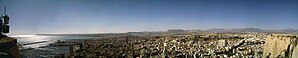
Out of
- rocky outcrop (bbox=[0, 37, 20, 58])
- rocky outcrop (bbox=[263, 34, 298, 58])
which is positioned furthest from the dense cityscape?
rocky outcrop (bbox=[0, 37, 20, 58])

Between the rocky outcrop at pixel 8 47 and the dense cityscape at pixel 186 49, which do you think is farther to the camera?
the dense cityscape at pixel 186 49

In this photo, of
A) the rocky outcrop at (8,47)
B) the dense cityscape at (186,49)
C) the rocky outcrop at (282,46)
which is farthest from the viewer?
the dense cityscape at (186,49)

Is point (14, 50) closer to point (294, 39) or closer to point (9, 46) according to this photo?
point (9, 46)

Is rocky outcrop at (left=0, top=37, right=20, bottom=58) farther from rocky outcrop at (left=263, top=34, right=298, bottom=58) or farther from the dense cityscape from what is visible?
rocky outcrop at (left=263, top=34, right=298, bottom=58)

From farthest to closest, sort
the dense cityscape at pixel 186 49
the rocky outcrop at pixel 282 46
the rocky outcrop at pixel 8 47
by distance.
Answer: the dense cityscape at pixel 186 49
the rocky outcrop at pixel 8 47
the rocky outcrop at pixel 282 46

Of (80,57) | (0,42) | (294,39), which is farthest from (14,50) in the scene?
(294,39)

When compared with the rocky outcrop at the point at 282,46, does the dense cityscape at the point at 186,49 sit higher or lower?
lower

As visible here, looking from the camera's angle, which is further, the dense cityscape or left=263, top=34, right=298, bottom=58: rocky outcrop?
the dense cityscape

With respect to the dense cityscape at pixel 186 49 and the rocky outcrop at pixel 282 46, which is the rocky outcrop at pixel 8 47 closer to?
the dense cityscape at pixel 186 49

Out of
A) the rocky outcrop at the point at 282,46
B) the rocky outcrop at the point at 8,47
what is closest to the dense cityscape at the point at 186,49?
the rocky outcrop at the point at 282,46
